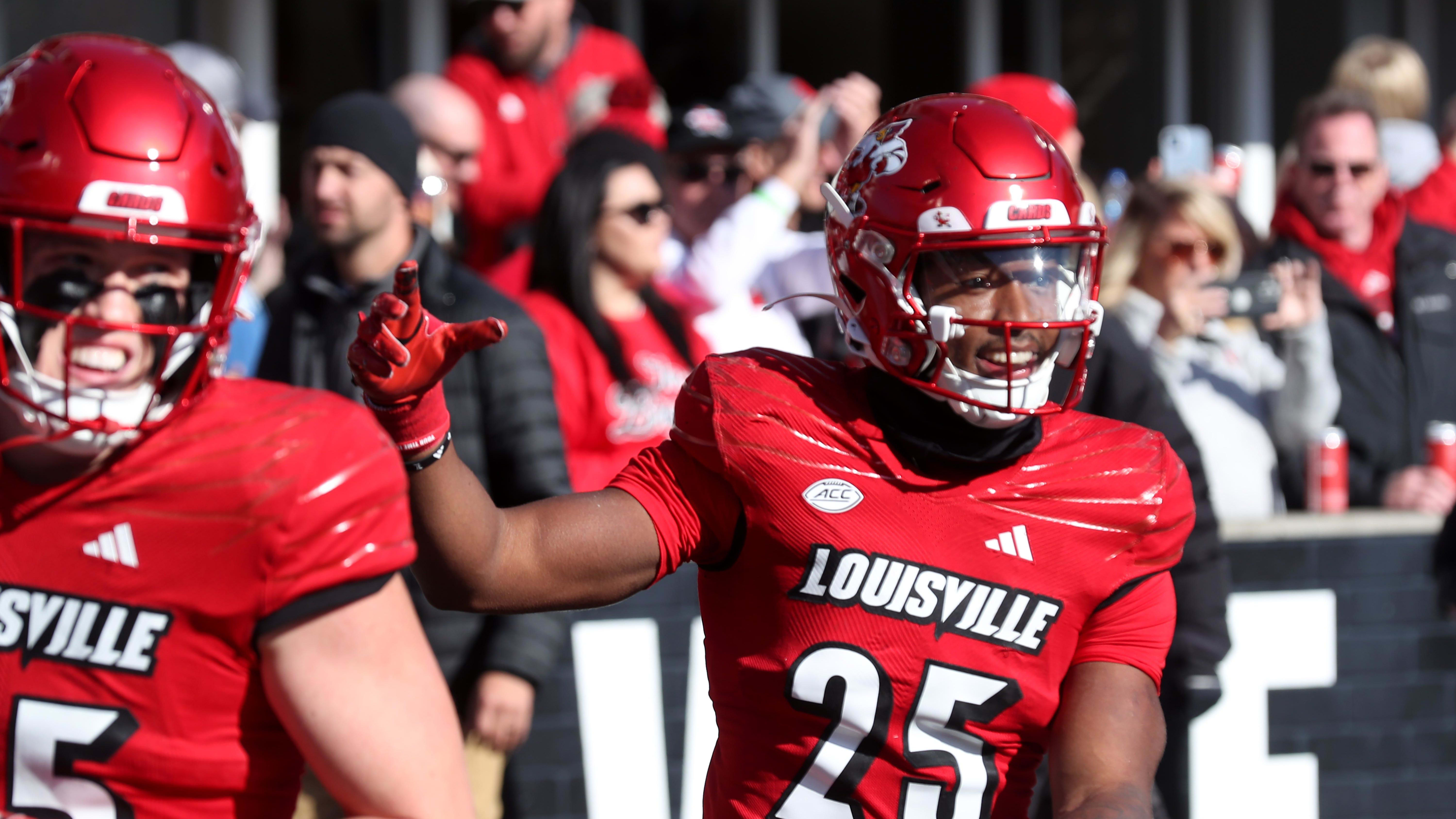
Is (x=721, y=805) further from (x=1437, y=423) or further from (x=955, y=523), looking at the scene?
(x=1437, y=423)

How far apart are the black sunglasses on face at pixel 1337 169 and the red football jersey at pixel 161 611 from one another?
3.98 meters

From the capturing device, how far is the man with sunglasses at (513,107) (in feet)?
18.4

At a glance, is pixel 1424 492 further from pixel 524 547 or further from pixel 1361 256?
pixel 524 547

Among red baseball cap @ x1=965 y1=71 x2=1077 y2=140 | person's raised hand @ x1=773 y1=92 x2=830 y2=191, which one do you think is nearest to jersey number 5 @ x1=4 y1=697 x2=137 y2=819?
red baseball cap @ x1=965 y1=71 x2=1077 y2=140

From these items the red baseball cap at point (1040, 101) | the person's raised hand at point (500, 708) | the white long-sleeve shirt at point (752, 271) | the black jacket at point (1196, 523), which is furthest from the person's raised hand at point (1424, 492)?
the person's raised hand at point (500, 708)

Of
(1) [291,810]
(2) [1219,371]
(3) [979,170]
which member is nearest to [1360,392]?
(2) [1219,371]

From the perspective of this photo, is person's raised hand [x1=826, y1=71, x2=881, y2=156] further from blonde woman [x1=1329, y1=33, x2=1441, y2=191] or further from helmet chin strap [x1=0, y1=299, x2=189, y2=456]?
helmet chin strap [x1=0, y1=299, x2=189, y2=456]

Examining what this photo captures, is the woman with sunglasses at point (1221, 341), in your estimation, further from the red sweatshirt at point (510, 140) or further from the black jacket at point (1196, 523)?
the red sweatshirt at point (510, 140)

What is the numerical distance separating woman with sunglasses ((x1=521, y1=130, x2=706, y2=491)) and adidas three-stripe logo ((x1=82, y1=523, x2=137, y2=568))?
7.22ft

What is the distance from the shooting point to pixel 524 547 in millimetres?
2074

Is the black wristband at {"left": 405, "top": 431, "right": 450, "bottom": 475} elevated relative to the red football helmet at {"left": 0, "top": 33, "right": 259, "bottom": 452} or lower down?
lower down

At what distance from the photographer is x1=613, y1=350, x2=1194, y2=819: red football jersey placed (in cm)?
210

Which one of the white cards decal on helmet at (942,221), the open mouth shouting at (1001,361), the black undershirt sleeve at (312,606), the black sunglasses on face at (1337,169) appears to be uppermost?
the white cards decal on helmet at (942,221)

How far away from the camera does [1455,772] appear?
448 centimetres
